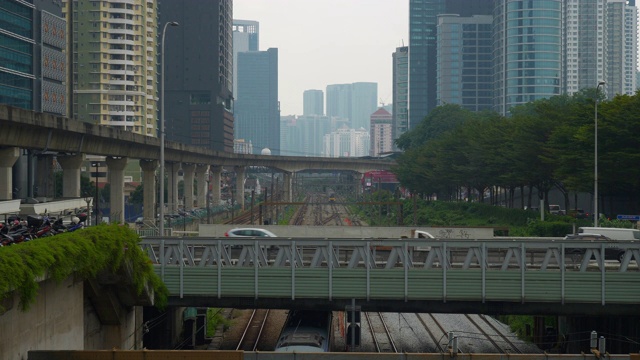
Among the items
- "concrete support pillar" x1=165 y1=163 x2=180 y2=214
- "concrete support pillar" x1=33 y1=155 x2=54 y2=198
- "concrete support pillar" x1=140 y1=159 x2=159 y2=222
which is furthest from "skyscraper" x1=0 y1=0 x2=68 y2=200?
"concrete support pillar" x1=165 y1=163 x2=180 y2=214

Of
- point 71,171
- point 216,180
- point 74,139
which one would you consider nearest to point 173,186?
point 216,180

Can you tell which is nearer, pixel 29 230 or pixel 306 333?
pixel 29 230

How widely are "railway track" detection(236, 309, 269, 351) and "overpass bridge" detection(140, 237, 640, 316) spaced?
20.6 feet

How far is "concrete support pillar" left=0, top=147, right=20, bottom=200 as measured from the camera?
2180 inches

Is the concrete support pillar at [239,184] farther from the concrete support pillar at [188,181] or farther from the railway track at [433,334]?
the railway track at [433,334]

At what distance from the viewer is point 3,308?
2081 centimetres

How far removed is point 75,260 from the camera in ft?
82.8

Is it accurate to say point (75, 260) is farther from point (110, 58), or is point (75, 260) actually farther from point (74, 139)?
point (110, 58)

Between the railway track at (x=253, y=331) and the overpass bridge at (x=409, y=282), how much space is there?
627 centimetres

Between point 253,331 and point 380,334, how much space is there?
6.23 metres

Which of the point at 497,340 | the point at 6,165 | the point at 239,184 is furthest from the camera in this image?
the point at 239,184

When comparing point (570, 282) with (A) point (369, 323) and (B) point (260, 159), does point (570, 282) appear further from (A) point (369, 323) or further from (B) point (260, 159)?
(B) point (260, 159)

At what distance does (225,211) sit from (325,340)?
95.2 meters

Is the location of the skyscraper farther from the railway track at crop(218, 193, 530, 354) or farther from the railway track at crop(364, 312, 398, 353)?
the railway track at crop(218, 193, 530, 354)
